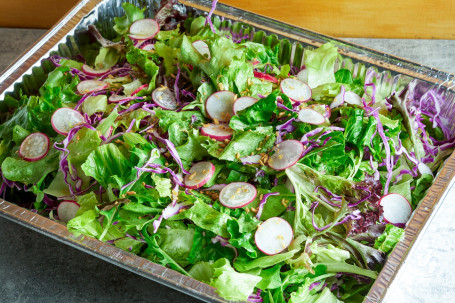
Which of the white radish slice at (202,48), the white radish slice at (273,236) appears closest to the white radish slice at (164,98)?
the white radish slice at (202,48)

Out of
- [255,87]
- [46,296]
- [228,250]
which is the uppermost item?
[255,87]

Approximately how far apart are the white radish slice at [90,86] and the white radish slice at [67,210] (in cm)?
51

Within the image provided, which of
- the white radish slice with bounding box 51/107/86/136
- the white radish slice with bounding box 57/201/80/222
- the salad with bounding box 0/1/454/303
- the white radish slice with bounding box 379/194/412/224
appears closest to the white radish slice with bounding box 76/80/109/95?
the salad with bounding box 0/1/454/303

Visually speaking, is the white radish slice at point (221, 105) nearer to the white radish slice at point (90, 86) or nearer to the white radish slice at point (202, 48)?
the white radish slice at point (202, 48)

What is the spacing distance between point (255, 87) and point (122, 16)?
95 cm

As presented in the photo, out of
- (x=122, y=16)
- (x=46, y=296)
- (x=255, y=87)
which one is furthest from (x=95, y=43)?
(x=46, y=296)

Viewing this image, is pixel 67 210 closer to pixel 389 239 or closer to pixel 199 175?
pixel 199 175

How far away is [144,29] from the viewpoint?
8.43ft

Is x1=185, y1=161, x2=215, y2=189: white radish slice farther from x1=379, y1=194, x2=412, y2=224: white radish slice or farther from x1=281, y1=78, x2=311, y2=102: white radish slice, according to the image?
x1=379, y1=194, x2=412, y2=224: white radish slice

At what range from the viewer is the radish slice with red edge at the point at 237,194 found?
194 cm

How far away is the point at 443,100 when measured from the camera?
7.80 feet

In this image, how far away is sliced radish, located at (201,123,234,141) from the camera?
2.06 m

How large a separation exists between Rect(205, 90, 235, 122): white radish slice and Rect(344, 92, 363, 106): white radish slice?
0.46 meters

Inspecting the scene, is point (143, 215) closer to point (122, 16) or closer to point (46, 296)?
point (46, 296)
